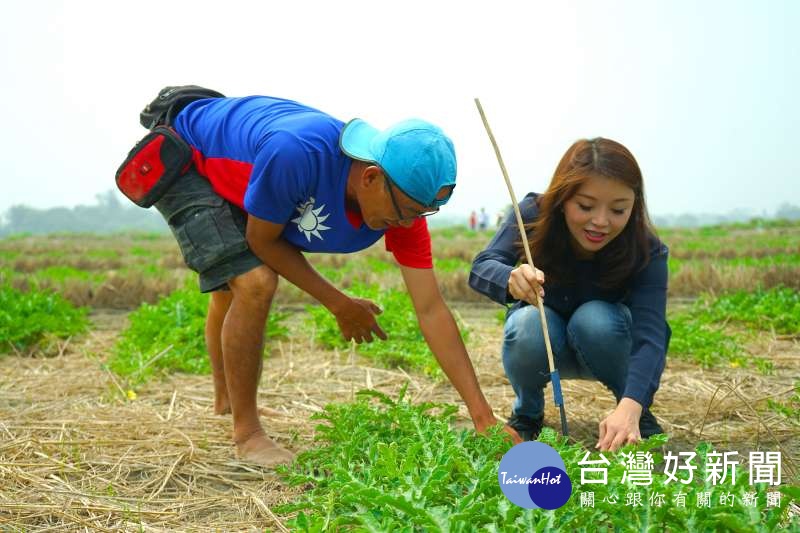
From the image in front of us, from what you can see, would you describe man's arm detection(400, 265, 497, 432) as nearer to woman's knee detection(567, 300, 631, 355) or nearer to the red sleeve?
the red sleeve

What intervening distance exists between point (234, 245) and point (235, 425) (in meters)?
0.78

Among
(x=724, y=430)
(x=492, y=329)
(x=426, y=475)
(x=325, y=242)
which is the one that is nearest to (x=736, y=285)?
(x=492, y=329)

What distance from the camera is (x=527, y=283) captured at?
257 centimetres

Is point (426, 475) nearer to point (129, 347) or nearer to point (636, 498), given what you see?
point (636, 498)

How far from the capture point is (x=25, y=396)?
4141mm

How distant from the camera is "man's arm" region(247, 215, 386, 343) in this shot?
9.27ft

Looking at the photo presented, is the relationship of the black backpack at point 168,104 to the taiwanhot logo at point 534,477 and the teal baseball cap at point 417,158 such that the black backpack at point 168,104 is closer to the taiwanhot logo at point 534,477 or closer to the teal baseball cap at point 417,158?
the teal baseball cap at point 417,158

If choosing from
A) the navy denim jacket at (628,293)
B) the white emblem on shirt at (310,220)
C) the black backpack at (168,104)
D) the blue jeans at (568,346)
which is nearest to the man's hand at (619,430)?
the navy denim jacket at (628,293)

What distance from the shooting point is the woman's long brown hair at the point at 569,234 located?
107 inches

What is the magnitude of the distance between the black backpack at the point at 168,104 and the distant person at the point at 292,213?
7cm

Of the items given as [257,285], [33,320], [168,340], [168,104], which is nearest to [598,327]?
[257,285]

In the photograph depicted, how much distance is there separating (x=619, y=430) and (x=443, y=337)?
79cm

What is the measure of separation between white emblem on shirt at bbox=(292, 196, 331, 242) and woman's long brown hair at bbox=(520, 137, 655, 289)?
89 cm

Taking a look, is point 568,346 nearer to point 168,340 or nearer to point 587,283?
point 587,283
